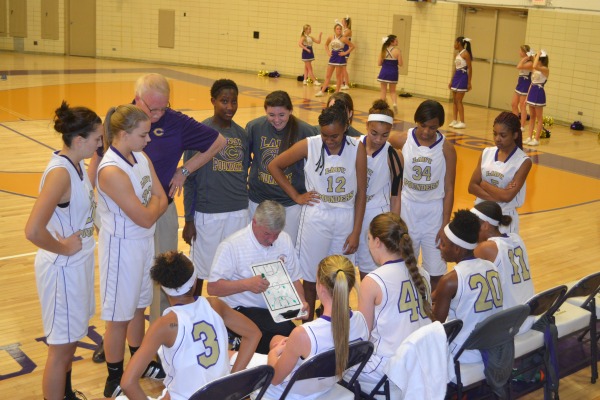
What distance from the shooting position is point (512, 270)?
16.0ft

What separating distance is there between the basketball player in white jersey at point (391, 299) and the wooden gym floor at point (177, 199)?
1.57 meters

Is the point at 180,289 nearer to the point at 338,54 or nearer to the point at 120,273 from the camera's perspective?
the point at 120,273

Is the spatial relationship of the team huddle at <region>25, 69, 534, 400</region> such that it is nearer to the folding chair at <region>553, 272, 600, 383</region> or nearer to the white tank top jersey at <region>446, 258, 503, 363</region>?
the white tank top jersey at <region>446, 258, 503, 363</region>

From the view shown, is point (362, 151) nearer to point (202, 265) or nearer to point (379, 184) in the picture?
point (379, 184)

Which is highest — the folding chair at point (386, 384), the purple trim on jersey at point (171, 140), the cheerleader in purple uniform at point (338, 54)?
the cheerleader in purple uniform at point (338, 54)

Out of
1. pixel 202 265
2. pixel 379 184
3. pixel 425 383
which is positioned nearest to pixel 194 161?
pixel 202 265

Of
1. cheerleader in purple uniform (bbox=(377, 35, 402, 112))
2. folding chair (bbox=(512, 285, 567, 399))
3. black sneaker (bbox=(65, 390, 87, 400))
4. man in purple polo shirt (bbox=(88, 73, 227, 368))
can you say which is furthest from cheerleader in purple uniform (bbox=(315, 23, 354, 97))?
black sneaker (bbox=(65, 390, 87, 400))

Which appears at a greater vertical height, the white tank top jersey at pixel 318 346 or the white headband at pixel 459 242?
the white headband at pixel 459 242

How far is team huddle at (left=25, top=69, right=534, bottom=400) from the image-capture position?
385cm

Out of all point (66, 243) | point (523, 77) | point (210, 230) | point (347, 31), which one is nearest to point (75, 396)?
point (66, 243)

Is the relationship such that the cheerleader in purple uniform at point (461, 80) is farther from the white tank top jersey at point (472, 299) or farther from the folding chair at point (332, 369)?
the folding chair at point (332, 369)

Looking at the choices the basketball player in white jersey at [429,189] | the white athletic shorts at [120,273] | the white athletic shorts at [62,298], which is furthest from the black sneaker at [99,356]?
the basketball player in white jersey at [429,189]

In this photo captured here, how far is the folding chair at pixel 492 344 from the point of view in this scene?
425 centimetres

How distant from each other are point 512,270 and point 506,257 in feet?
0.34
